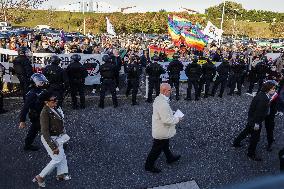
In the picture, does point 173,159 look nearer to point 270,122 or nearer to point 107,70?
point 270,122

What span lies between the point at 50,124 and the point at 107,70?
5380 millimetres

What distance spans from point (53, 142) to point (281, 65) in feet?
45.3

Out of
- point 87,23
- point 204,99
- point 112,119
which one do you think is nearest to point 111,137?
point 112,119

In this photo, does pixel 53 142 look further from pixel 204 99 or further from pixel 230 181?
pixel 204 99

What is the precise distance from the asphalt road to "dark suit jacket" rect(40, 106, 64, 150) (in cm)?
108

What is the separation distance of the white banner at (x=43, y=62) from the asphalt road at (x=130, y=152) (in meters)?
1.26

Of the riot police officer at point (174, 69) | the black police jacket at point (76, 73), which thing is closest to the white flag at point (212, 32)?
the riot police officer at point (174, 69)

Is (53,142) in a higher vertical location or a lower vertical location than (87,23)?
lower

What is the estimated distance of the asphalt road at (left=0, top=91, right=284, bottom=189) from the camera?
7266 millimetres

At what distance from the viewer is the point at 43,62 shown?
1337 centimetres

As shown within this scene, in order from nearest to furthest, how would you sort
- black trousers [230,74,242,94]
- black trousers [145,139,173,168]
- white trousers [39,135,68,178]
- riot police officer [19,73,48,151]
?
white trousers [39,135,68,178], black trousers [145,139,173,168], riot police officer [19,73,48,151], black trousers [230,74,242,94]

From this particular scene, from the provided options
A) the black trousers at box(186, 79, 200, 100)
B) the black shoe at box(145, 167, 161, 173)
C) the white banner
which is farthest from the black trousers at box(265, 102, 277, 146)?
the white banner

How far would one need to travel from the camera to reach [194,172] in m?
7.68

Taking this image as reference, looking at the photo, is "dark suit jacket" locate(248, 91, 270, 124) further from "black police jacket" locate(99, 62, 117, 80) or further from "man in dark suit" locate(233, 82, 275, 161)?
"black police jacket" locate(99, 62, 117, 80)
